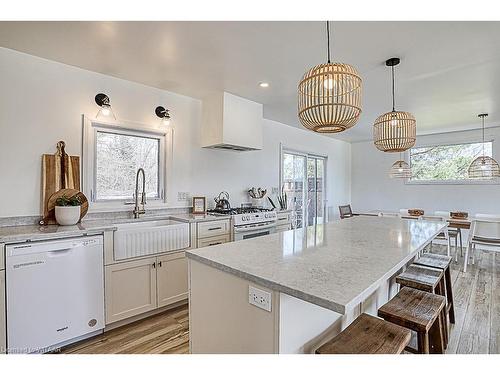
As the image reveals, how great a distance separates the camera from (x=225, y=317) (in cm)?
137

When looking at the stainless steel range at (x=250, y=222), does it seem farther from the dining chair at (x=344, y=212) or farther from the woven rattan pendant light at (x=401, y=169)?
the dining chair at (x=344, y=212)

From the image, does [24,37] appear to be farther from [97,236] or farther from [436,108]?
[436,108]

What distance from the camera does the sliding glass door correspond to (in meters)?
5.29

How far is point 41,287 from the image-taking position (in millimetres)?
1994

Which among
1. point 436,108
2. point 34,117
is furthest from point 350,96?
point 436,108

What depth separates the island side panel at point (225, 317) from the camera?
1190 millimetres

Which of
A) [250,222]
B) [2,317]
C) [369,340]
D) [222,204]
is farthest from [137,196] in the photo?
[369,340]

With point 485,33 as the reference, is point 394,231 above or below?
below

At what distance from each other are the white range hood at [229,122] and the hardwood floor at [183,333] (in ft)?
6.56

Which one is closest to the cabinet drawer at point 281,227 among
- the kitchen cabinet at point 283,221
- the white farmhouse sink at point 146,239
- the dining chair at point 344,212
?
the kitchen cabinet at point 283,221

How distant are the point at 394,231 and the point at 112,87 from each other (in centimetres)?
309

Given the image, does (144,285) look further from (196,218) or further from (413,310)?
(413,310)

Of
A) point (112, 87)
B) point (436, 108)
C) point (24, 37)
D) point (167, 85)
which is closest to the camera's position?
point (24, 37)

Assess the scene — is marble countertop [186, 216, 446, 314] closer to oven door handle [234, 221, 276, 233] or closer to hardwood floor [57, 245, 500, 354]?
hardwood floor [57, 245, 500, 354]
